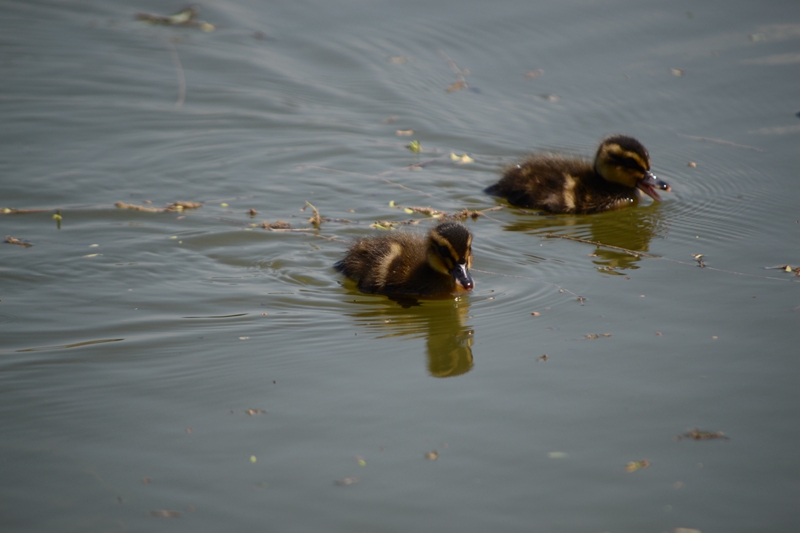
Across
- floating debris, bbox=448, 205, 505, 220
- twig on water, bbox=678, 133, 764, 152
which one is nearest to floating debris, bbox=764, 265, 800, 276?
floating debris, bbox=448, 205, 505, 220

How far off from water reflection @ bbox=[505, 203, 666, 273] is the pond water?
3 centimetres

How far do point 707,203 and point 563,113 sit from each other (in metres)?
2.08

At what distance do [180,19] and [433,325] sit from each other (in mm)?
7119

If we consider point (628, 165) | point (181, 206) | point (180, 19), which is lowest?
point (181, 206)

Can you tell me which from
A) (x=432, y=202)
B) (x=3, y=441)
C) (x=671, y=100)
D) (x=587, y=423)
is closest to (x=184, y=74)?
(x=432, y=202)

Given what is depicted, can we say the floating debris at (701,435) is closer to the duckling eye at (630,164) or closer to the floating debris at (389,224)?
the floating debris at (389,224)

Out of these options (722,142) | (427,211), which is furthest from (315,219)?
(722,142)

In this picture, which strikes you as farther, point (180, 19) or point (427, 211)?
point (180, 19)

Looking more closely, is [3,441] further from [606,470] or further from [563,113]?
[563,113]

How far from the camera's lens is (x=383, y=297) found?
496 centimetres

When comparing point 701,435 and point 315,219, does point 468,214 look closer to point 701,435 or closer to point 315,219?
point 315,219

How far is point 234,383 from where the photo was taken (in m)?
3.77

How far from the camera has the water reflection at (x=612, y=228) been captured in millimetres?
5395

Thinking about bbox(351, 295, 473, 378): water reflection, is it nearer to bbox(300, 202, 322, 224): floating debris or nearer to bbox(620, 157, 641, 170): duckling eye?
bbox(300, 202, 322, 224): floating debris
